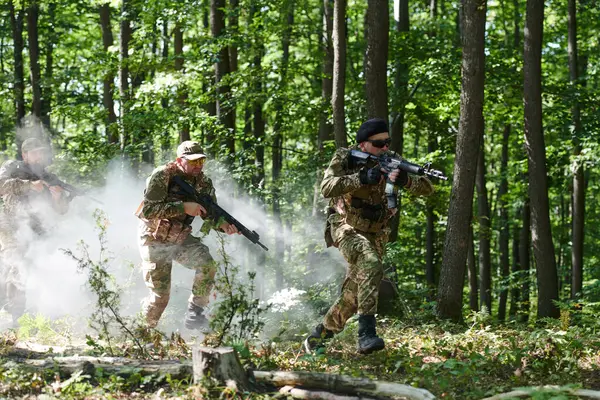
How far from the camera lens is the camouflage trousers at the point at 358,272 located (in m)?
6.18

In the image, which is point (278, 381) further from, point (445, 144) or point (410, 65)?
point (445, 144)

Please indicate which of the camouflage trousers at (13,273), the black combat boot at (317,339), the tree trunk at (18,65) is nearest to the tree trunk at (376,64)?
the black combat boot at (317,339)

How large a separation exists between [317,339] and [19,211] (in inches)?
195

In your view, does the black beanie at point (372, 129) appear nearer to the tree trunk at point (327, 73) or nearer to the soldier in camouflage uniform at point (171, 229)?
the soldier in camouflage uniform at point (171, 229)

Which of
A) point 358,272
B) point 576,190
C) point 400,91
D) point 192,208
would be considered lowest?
point 576,190

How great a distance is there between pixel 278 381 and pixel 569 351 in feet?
8.58

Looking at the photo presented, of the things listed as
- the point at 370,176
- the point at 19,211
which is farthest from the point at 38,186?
the point at 370,176

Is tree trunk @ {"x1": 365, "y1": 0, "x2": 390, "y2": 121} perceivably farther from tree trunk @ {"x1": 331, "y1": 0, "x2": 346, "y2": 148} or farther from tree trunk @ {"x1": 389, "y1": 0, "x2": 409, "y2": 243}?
tree trunk @ {"x1": 389, "y1": 0, "x2": 409, "y2": 243}

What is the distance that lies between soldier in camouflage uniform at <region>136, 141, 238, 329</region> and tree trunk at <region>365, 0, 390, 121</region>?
3341 millimetres

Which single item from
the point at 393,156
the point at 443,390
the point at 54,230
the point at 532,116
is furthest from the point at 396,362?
the point at 54,230

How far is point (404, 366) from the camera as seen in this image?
5.81 metres

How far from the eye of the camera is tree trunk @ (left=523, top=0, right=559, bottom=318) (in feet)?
34.6

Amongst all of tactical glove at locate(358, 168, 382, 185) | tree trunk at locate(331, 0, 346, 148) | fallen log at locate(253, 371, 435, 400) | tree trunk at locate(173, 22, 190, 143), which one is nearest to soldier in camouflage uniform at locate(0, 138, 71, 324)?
tree trunk at locate(173, 22, 190, 143)

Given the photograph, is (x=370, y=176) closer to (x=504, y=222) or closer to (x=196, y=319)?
(x=196, y=319)
